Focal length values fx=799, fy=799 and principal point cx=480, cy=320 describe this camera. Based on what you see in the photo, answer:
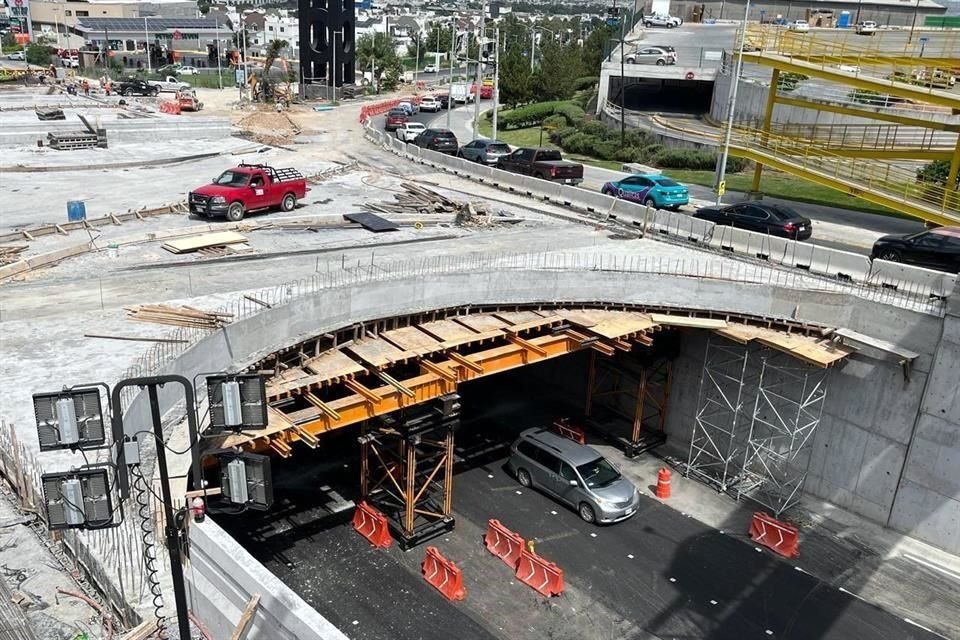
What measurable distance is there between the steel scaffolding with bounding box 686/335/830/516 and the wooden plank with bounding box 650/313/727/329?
1090 mm

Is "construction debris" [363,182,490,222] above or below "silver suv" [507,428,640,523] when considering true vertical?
above

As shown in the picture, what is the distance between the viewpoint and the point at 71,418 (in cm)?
767

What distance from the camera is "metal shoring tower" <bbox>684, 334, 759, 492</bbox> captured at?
79.7 feet

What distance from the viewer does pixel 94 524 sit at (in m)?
8.10

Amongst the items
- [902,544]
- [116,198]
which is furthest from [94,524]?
[116,198]

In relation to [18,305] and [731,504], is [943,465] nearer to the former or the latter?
[731,504]

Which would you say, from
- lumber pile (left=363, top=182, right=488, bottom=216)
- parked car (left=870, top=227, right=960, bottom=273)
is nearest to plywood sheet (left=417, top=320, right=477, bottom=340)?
lumber pile (left=363, top=182, right=488, bottom=216)

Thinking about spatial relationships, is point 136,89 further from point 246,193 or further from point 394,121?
point 246,193

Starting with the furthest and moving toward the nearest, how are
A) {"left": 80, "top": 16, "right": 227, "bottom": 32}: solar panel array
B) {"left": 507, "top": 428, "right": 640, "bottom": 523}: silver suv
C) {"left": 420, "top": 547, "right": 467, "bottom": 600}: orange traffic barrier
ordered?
{"left": 80, "top": 16, "right": 227, "bottom": 32}: solar panel array → {"left": 507, "top": 428, "right": 640, "bottom": 523}: silver suv → {"left": 420, "top": 547, "right": 467, "bottom": 600}: orange traffic barrier

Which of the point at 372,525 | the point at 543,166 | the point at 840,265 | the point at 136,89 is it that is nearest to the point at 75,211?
the point at 372,525

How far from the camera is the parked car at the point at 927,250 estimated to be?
24.4m

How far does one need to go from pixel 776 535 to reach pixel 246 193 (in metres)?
22.9

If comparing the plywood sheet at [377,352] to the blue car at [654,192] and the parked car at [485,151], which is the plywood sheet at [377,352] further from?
the parked car at [485,151]

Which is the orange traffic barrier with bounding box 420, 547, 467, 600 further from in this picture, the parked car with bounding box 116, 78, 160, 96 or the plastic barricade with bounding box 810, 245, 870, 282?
the parked car with bounding box 116, 78, 160, 96
